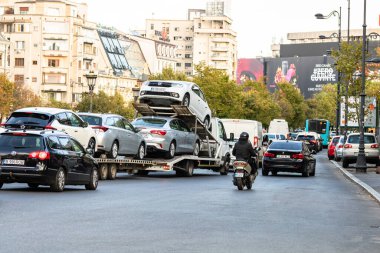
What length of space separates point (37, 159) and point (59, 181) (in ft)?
2.93

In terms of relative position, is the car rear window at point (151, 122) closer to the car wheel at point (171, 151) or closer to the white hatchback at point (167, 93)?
the white hatchback at point (167, 93)

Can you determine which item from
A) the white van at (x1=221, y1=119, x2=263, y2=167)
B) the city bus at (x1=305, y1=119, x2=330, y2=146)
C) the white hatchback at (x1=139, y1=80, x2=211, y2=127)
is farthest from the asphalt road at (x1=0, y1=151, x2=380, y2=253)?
the city bus at (x1=305, y1=119, x2=330, y2=146)

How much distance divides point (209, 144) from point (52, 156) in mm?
17788

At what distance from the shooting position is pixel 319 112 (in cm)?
19400

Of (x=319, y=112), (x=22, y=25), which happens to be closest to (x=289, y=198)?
(x=22, y=25)

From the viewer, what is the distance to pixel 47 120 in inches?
1229

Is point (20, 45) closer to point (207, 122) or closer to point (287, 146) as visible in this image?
point (287, 146)

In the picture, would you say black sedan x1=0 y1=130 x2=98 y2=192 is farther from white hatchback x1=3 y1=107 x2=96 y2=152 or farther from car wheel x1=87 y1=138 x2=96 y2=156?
car wheel x1=87 y1=138 x2=96 y2=156

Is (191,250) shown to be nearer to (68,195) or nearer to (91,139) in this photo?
(68,195)

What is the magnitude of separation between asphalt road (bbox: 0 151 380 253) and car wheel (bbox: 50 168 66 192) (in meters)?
0.24

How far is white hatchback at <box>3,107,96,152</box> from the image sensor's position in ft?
102

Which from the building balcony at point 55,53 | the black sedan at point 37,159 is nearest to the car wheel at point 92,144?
the black sedan at point 37,159

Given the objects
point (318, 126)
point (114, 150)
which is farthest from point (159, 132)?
point (318, 126)

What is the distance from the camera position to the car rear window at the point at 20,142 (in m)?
25.6
